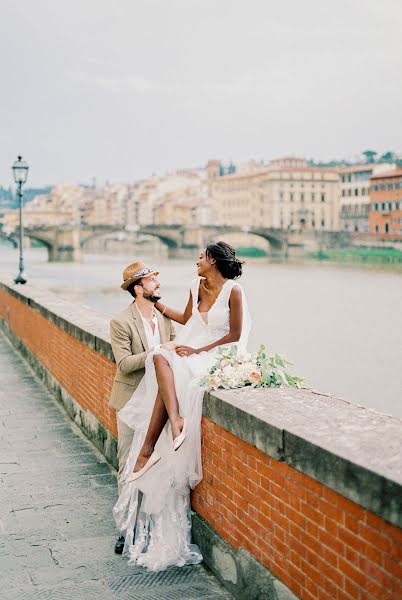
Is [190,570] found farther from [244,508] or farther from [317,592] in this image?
[317,592]

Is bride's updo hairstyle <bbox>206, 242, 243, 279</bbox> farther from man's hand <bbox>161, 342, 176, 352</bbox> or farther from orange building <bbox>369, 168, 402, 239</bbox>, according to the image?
orange building <bbox>369, 168, 402, 239</bbox>

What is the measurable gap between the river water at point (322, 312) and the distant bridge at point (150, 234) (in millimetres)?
9335

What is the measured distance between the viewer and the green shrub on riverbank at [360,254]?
62.4 metres

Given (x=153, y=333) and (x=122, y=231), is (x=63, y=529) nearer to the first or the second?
(x=153, y=333)

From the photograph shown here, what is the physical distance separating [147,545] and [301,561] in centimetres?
106

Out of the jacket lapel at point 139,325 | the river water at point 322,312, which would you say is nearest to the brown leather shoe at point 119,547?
the jacket lapel at point 139,325

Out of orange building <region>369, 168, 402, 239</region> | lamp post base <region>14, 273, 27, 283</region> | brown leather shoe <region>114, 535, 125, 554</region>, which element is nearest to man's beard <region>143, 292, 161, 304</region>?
brown leather shoe <region>114, 535, 125, 554</region>

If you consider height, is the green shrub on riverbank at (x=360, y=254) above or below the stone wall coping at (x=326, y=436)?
below

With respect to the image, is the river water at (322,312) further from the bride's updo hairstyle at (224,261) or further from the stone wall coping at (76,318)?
the bride's updo hairstyle at (224,261)

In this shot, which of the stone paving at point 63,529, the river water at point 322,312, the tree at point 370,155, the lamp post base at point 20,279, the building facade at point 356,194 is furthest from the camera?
the tree at point 370,155

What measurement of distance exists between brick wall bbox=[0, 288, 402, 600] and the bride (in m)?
0.08

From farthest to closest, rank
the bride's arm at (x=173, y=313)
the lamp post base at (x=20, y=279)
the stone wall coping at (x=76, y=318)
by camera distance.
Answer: the lamp post base at (x=20, y=279), the stone wall coping at (x=76, y=318), the bride's arm at (x=173, y=313)

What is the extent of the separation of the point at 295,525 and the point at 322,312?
26752 millimetres

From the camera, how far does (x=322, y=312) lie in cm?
2889
